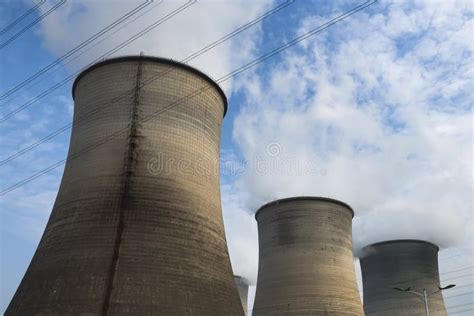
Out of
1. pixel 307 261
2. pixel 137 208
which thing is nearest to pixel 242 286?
pixel 307 261

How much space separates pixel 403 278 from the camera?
75.2 feet

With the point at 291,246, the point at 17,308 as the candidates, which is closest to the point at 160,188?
the point at 17,308

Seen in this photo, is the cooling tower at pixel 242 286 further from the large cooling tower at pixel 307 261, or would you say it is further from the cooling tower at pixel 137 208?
the cooling tower at pixel 137 208

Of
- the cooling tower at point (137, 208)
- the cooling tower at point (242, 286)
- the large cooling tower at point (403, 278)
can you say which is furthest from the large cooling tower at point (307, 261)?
the cooling tower at point (242, 286)

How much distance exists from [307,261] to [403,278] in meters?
7.03

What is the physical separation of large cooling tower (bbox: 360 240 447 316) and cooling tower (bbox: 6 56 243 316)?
13.3 metres

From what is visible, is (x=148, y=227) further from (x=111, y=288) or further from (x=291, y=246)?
(x=291, y=246)

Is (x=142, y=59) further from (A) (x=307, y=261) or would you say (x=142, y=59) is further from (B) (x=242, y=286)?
(B) (x=242, y=286)

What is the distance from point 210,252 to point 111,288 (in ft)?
8.93

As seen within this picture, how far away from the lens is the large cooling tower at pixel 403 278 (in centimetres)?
2294

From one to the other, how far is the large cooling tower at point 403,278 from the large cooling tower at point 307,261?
15.9 feet

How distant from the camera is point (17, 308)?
36.4 ft

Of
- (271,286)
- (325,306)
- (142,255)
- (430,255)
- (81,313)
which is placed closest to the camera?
(81,313)

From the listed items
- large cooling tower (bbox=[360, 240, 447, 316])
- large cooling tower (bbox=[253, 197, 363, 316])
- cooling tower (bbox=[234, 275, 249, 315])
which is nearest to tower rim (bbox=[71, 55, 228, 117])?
large cooling tower (bbox=[253, 197, 363, 316])
